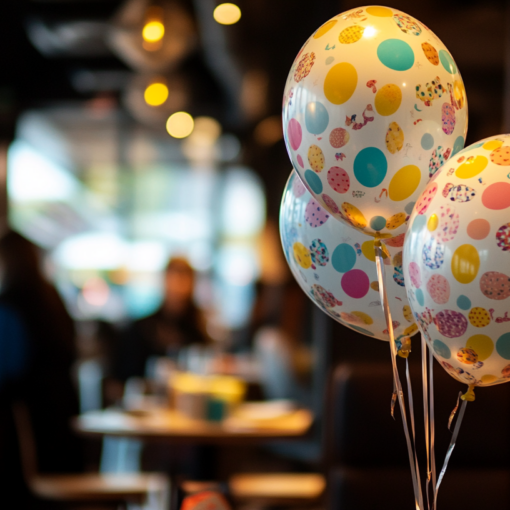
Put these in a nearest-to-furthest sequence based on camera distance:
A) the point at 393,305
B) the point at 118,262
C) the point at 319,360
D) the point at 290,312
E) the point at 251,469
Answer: the point at 393,305 < the point at 319,360 < the point at 251,469 < the point at 290,312 < the point at 118,262

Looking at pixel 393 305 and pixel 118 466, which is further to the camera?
pixel 118 466

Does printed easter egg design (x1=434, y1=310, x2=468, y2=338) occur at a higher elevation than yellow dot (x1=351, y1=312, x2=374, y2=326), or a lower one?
higher

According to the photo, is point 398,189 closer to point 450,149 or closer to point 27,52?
point 450,149

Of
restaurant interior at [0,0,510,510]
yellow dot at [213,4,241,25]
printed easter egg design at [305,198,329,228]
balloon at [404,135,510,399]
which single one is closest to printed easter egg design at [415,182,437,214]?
balloon at [404,135,510,399]

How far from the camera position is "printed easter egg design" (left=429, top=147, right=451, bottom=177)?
0.89m

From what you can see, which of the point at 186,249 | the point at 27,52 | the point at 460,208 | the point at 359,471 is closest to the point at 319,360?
the point at 359,471

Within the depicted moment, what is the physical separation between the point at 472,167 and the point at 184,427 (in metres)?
1.80

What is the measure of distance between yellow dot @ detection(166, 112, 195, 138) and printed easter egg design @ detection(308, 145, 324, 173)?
14.3 feet

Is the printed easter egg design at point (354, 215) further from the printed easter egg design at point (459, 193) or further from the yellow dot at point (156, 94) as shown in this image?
the yellow dot at point (156, 94)

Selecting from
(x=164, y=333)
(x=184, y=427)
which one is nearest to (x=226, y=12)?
(x=164, y=333)

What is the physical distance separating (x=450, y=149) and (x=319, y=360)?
6.89 ft

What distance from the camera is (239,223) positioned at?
302 inches

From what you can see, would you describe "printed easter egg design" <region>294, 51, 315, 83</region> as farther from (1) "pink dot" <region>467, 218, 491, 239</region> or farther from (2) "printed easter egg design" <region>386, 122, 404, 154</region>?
(1) "pink dot" <region>467, 218, 491, 239</region>

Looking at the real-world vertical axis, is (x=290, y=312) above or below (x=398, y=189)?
below
